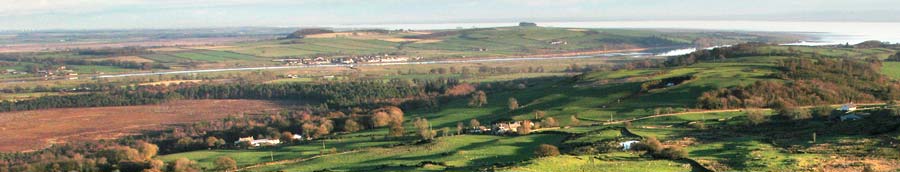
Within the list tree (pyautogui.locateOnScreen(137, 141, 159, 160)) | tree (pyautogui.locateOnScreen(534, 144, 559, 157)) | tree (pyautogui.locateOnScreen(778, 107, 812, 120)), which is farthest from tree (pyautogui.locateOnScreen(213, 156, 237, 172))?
tree (pyautogui.locateOnScreen(778, 107, 812, 120))

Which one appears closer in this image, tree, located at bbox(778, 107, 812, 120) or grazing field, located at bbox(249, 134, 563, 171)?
grazing field, located at bbox(249, 134, 563, 171)

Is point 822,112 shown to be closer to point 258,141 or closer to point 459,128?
point 459,128

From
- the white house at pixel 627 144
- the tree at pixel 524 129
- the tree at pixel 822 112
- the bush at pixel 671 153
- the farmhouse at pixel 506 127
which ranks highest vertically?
the bush at pixel 671 153

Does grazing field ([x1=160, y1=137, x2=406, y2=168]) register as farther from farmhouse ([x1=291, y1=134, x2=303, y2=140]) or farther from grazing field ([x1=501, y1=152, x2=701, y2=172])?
grazing field ([x1=501, y1=152, x2=701, y2=172])

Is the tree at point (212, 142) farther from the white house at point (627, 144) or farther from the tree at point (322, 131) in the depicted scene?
the white house at point (627, 144)

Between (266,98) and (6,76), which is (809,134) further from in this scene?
(6,76)

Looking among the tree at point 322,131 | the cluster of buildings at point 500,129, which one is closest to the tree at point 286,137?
the tree at point 322,131

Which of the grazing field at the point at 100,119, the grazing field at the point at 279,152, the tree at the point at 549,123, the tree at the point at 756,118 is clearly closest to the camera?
the tree at the point at 756,118
